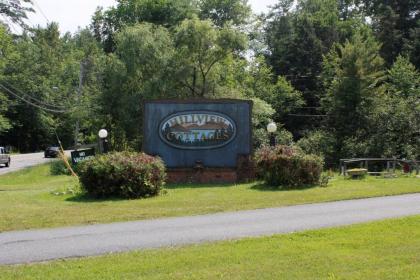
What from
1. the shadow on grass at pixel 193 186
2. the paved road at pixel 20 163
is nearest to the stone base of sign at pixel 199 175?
the shadow on grass at pixel 193 186

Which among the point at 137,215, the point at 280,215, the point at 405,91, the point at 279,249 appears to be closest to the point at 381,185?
the point at 280,215

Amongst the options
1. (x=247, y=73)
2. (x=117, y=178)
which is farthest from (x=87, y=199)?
(x=247, y=73)

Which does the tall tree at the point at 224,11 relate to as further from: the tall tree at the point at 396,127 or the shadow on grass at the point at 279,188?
the shadow on grass at the point at 279,188

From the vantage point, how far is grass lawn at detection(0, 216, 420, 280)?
21.8 ft

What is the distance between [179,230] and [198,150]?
11.1 meters

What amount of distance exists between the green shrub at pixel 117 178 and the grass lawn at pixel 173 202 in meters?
0.51

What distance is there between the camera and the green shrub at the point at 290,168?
722 inches

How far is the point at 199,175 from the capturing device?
21.0m

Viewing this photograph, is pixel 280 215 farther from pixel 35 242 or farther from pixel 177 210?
pixel 35 242

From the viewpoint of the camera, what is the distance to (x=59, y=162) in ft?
116

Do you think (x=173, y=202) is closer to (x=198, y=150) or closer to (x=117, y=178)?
(x=117, y=178)

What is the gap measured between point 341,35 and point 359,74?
67.6ft

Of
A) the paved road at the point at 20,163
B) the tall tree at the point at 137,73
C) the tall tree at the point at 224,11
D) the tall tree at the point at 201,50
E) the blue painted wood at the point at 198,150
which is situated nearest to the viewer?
the blue painted wood at the point at 198,150

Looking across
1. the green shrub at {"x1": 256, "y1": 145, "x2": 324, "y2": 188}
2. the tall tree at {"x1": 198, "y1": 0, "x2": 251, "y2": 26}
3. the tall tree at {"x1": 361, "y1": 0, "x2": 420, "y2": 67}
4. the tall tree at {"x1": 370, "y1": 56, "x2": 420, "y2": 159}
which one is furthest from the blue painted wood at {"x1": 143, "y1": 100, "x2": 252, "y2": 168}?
the tall tree at {"x1": 198, "y1": 0, "x2": 251, "y2": 26}
